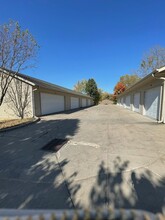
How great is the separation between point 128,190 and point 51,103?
43.6 ft

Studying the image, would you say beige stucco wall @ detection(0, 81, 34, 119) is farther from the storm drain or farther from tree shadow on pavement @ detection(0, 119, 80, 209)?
tree shadow on pavement @ detection(0, 119, 80, 209)

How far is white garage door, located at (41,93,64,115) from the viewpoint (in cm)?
1310

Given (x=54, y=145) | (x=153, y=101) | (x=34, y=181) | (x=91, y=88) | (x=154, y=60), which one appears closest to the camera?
(x=34, y=181)

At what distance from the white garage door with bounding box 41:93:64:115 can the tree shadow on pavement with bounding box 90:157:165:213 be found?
11051 mm

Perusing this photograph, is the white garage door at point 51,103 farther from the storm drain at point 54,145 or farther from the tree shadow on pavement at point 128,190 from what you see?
the tree shadow on pavement at point 128,190

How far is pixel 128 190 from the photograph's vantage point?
94.3 inches

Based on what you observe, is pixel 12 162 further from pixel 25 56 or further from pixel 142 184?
pixel 25 56

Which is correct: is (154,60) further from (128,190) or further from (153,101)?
(128,190)

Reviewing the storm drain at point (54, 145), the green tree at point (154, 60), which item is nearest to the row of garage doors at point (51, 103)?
the storm drain at point (54, 145)

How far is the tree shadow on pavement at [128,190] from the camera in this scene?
207cm

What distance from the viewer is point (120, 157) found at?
12.3 feet

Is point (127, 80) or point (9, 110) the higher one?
point (127, 80)

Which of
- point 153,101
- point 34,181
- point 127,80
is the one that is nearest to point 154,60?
point 153,101

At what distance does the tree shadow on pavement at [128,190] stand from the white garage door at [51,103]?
11.1 meters
